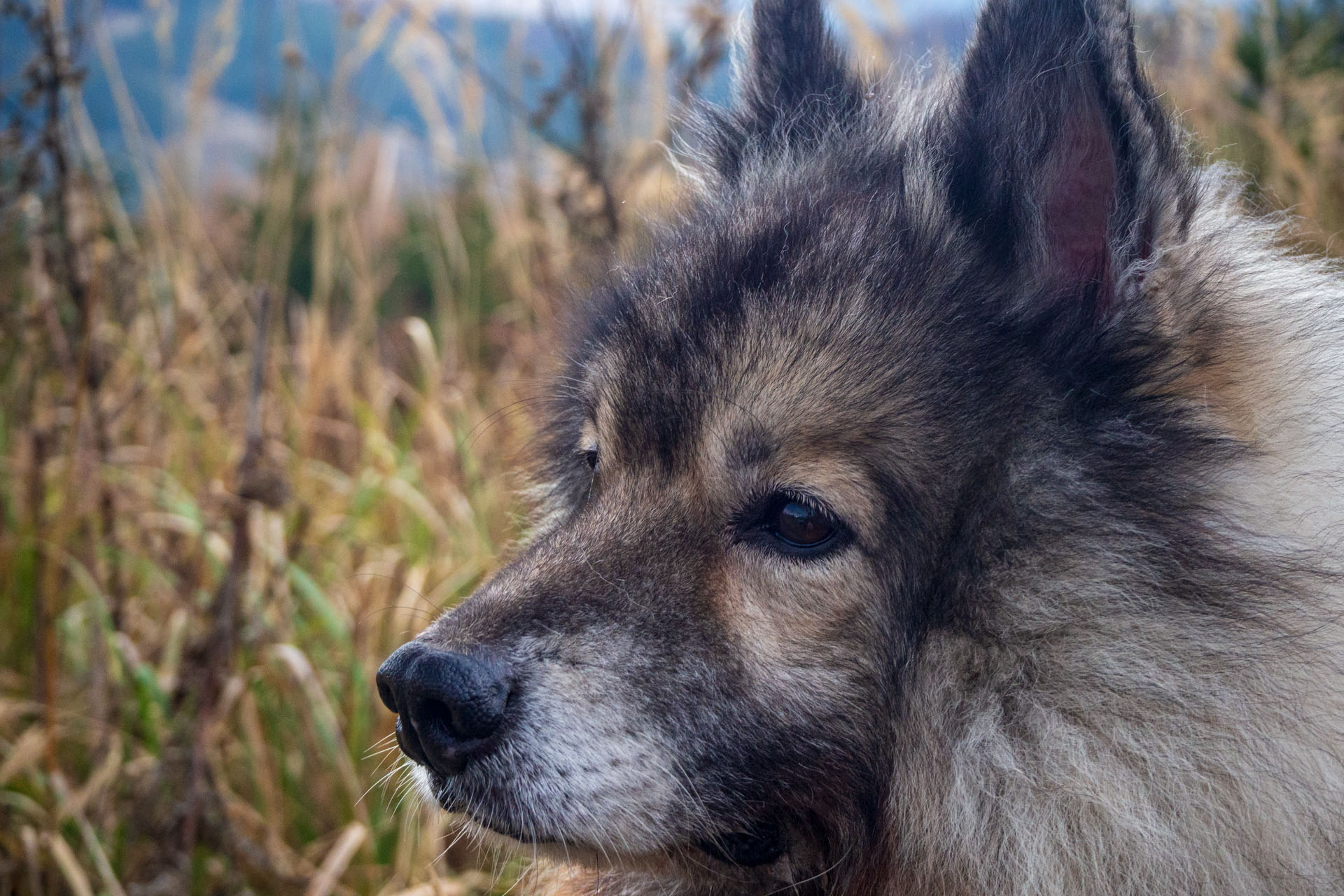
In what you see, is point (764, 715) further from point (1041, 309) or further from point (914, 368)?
point (1041, 309)

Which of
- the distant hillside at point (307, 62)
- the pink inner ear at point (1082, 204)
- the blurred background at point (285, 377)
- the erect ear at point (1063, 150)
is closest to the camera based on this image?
the erect ear at point (1063, 150)

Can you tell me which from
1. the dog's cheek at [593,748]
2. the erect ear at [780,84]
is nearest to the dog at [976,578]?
the dog's cheek at [593,748]

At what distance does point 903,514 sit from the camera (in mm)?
2115

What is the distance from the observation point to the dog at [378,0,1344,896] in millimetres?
1999

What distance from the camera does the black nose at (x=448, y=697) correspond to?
2.02m

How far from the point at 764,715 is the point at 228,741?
2.76 m

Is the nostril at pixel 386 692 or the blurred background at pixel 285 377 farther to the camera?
the blurred background at pixel 285 377

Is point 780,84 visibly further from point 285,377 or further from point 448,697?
point 285,377

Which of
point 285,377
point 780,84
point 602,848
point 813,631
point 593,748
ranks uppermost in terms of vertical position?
point 780,84

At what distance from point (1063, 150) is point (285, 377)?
588 cm

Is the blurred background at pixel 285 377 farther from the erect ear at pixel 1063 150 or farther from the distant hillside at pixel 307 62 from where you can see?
the erect ear at pixel 1063 150

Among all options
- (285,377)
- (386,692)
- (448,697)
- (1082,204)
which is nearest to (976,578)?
(1082,204)

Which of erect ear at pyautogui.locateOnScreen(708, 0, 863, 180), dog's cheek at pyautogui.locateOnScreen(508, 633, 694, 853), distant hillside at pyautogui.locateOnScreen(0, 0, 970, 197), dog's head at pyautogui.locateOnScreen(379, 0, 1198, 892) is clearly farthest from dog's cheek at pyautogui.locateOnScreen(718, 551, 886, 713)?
distant hillside at pyautogui.locateOnScreen(0, 0, 970, 197)

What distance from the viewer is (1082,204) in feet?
7.06
